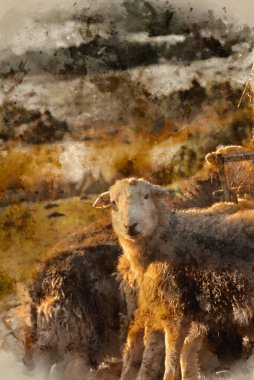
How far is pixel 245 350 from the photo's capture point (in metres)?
4.87

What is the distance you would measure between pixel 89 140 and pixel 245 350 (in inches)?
82.7

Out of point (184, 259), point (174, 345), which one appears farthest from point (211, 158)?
point (174, 345)

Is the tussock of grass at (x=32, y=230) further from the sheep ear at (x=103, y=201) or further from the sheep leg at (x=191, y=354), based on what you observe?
the sheep leg at (x=191, y=354)

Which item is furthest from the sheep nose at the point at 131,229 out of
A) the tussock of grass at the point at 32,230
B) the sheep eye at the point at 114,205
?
the tussock of grass at the point at 32,230

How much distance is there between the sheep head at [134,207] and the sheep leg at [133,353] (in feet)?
2.53

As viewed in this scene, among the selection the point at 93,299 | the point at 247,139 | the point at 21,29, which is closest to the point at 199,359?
the point at 93,299

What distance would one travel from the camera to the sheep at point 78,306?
508 cm

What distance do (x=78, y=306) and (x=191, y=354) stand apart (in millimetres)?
1006

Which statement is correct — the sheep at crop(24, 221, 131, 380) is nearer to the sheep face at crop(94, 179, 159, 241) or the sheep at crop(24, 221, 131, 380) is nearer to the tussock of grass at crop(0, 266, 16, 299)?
the tussock of grass at crop(0, 266, 16, 299)

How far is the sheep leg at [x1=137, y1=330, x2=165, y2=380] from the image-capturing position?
4.88 metres

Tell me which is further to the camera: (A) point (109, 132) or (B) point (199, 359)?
(A) point (109, 132)

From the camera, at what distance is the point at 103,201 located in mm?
4992

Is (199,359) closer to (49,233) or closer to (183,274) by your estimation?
(183,274)

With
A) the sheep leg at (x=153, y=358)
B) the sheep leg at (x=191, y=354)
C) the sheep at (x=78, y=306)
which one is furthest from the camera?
the sheep at (x=78, y=306)
